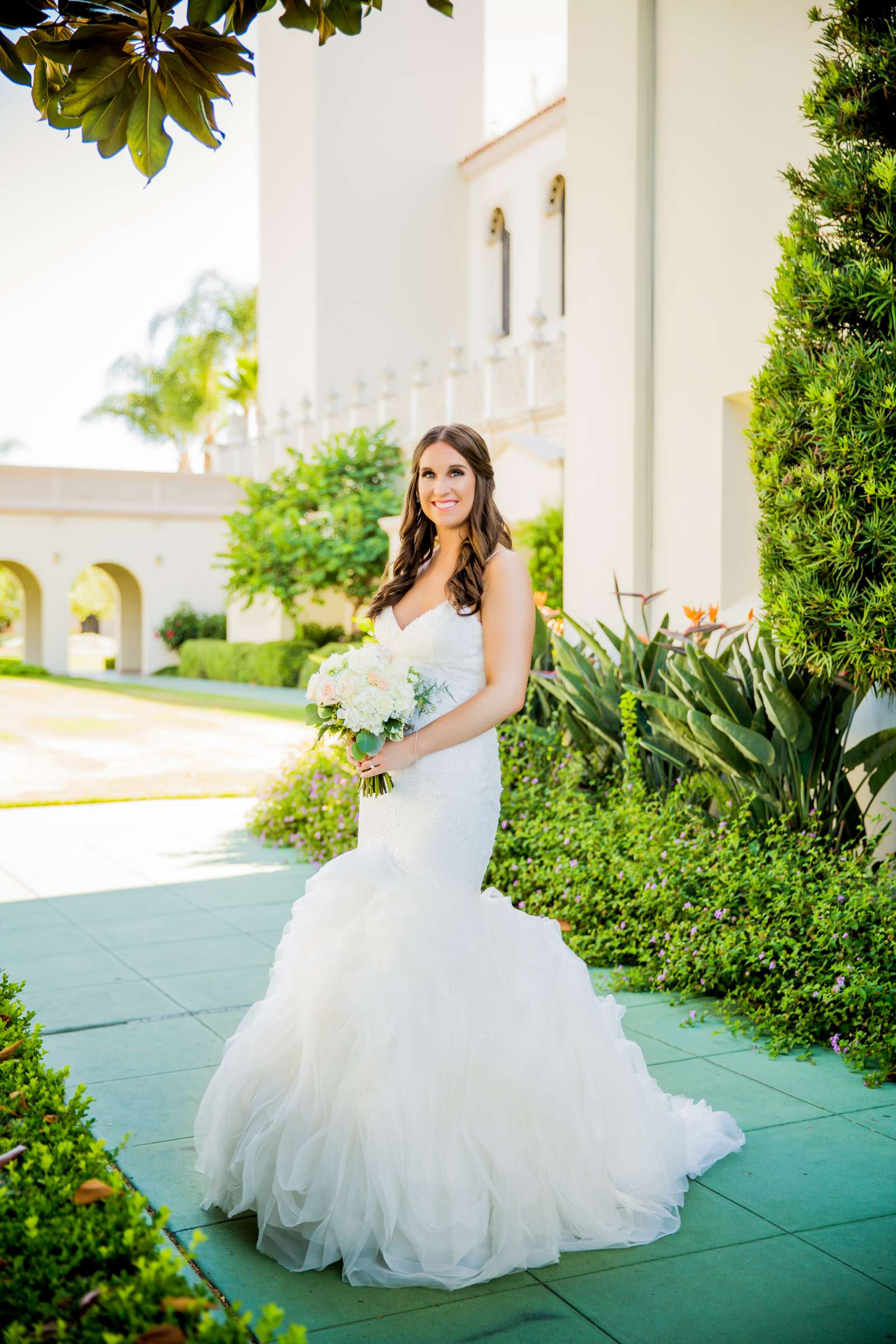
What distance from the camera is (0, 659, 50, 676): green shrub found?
102ft

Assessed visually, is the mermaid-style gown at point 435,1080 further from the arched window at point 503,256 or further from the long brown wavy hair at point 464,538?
the arched window at point 503,256

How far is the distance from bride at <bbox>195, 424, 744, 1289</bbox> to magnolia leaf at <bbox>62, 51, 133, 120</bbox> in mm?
1295

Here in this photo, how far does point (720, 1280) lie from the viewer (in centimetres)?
274

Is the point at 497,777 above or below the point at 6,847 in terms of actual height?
above

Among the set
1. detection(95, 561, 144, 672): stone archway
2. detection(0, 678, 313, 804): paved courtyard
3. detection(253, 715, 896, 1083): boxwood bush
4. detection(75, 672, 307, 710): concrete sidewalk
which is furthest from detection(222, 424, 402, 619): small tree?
detection(253, 715, 896, 1083): boxwood bush

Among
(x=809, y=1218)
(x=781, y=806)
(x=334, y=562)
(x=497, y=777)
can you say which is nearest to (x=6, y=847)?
(x=781, y=806)

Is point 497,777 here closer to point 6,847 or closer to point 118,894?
point 118,894

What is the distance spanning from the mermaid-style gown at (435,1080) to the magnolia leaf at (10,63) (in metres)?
2.00

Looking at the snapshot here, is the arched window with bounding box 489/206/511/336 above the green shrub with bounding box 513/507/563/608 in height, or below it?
above

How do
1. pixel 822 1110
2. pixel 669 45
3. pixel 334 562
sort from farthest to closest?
pixel 334 562 → pixel 669 45 → pixel 822 1110

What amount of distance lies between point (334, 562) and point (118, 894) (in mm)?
18907

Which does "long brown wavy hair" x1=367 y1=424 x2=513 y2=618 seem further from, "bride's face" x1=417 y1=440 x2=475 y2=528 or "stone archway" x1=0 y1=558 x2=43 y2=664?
"stone archway" x1=0 y1=558 x2=43 y2=664

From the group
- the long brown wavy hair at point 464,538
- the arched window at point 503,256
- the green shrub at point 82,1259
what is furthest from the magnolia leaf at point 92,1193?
the arched window at point 503,256

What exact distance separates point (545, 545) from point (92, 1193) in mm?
15116
